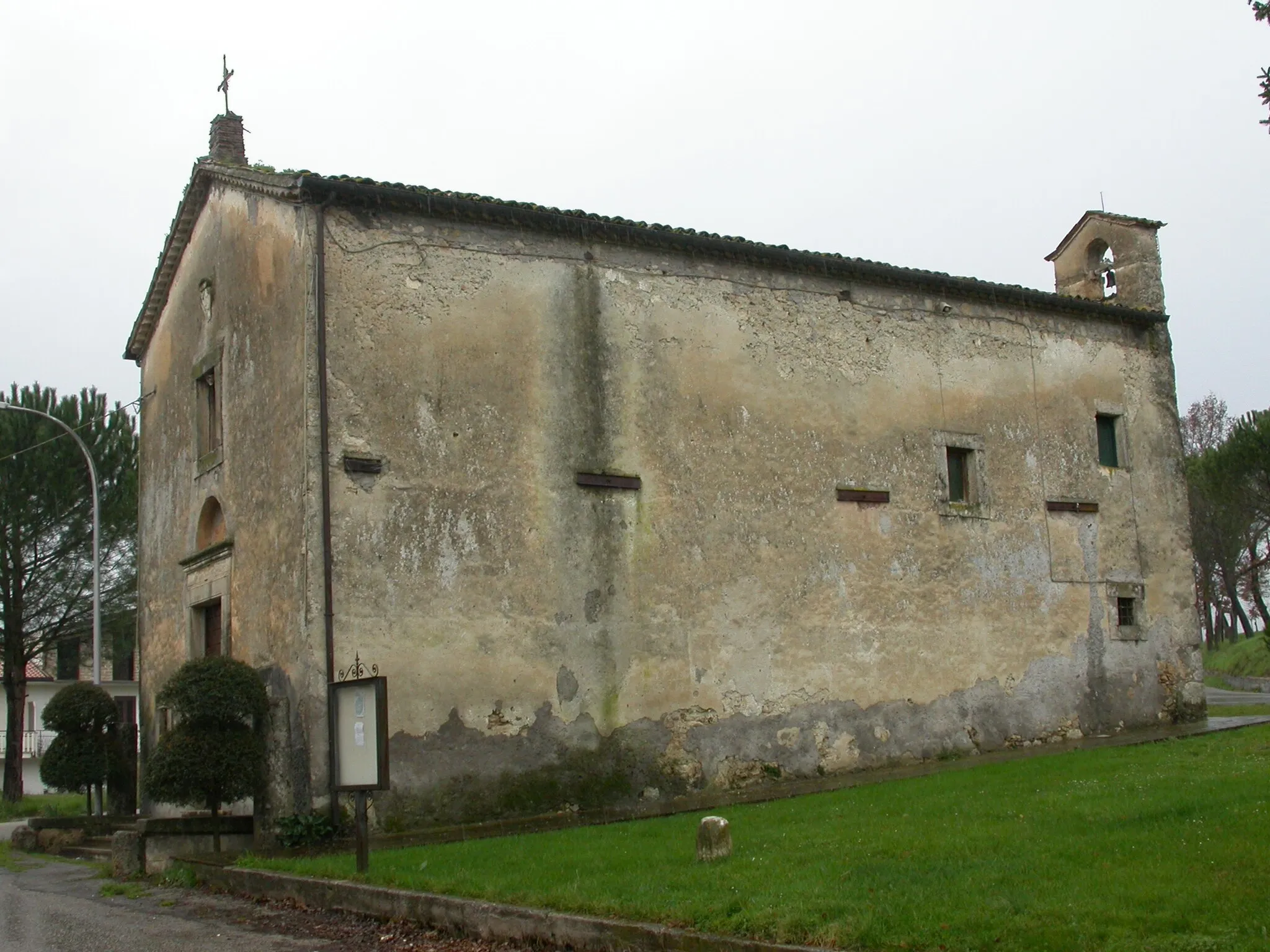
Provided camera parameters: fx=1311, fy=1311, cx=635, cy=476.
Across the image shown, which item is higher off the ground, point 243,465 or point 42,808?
point 243,465

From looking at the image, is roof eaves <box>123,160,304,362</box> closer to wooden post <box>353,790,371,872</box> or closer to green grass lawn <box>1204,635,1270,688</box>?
wooden post <box>353,790,371,872</box>

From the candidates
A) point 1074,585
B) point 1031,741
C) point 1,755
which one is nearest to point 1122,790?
point 1031,741

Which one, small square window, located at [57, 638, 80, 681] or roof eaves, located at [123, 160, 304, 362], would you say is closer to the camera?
roof eaves, located at [123, 160, 304, 362]

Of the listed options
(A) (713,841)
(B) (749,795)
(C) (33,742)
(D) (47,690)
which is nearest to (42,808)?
(B) (749,795)

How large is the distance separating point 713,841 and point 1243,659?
38138 mm

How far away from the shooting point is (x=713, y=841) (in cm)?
945

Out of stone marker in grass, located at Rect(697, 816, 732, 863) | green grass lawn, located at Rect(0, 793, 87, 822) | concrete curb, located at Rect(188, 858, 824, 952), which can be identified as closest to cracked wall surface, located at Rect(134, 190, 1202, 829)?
concrete curb, located at Rect(188, 858, 824, 952)

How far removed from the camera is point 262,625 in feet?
50.3

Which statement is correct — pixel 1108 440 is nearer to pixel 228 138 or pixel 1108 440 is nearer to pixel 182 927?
pixel 228 138

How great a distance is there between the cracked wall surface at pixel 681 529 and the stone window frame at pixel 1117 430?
0.08m

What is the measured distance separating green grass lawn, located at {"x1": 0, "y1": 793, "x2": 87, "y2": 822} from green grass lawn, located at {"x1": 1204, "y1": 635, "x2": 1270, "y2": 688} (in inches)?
1247

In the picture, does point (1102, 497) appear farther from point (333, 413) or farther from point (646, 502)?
point (333, 413)

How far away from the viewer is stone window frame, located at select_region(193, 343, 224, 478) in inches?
675

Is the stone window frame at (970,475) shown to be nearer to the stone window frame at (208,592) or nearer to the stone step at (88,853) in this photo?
the stone window frame at (208,592)
